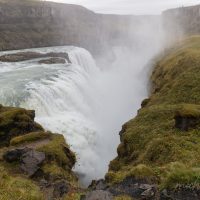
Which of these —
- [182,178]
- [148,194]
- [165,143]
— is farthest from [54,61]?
[182,178]

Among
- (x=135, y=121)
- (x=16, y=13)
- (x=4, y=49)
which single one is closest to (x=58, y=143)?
(x=135, y=121)

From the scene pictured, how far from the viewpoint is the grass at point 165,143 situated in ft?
56.8

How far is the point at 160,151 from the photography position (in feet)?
74.9

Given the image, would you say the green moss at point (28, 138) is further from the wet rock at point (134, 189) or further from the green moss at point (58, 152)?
the wet rock at point (134, 189)

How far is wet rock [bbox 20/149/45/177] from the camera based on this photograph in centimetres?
2258

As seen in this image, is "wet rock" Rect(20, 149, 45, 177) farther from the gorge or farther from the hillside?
the hillside

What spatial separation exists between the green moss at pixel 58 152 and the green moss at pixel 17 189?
15.0 ft

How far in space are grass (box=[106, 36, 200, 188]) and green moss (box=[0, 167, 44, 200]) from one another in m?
3.80

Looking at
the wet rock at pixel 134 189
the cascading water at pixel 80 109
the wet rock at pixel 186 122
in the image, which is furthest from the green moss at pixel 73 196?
the cascading water at pixel 80 109

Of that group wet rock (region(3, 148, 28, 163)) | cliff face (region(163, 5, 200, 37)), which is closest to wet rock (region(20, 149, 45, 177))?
wet rock (region(3, 148, 28, 163))

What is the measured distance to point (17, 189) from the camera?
17.6 m

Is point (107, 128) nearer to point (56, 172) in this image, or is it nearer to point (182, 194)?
point (56, 172)

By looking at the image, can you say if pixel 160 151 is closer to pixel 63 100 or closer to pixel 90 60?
pixel 63 100

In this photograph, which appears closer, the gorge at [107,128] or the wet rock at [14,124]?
the gorge at [107,128]
